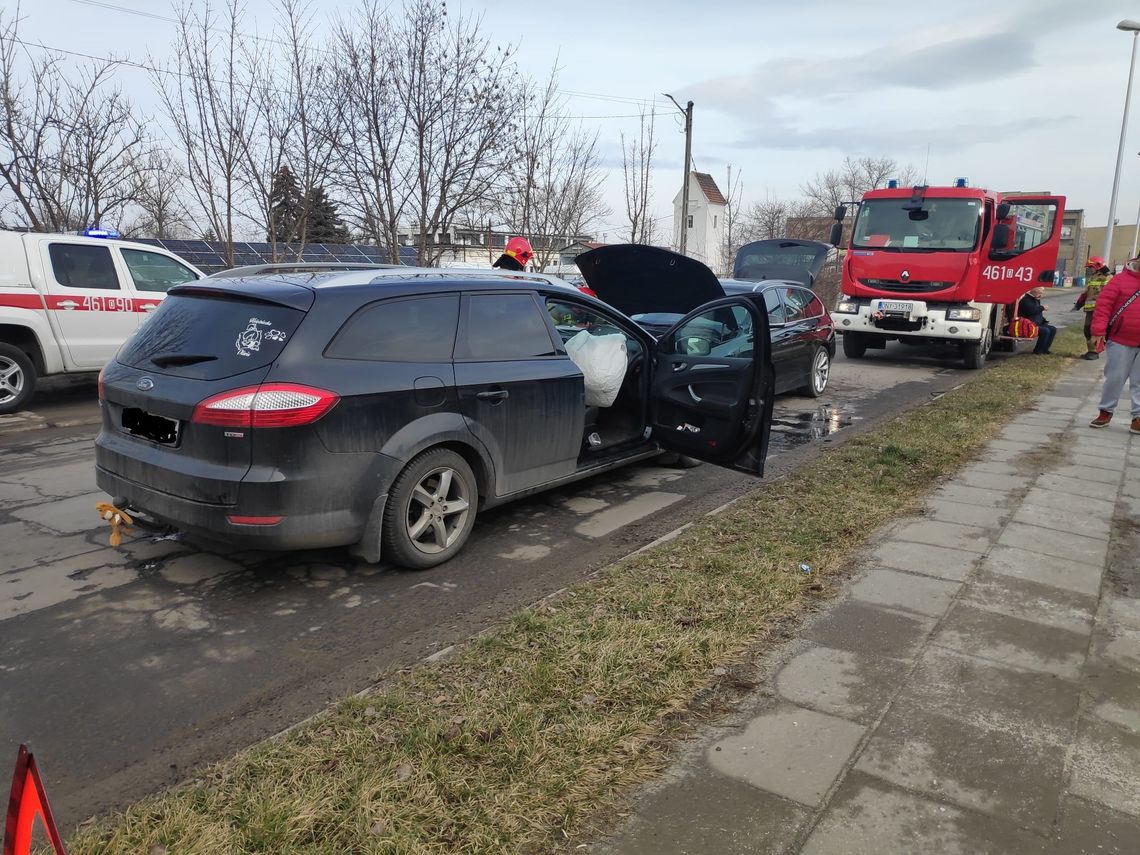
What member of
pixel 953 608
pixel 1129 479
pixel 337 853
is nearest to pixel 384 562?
pixel 337 853

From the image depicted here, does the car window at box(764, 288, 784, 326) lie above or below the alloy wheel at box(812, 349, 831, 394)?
above

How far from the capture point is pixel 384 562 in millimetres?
4449

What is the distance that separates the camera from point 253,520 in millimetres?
3662

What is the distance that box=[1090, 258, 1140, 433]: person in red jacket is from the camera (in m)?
7.77

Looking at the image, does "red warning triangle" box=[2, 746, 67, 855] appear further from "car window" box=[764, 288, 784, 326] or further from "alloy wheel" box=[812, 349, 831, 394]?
"alloy wheel" box=[812, 349, 831, 394]

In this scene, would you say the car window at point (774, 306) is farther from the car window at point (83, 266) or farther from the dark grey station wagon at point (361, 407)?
the car window at point (83, 266)

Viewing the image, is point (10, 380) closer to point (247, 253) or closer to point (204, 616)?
point (204, 616)

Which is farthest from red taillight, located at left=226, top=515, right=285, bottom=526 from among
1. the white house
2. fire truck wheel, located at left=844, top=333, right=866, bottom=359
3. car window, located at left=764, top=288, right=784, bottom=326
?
the white house

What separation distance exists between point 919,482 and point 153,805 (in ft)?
18.3

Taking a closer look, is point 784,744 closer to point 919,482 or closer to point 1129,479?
point 919,482

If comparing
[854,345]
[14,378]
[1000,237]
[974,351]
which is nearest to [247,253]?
[14,378]

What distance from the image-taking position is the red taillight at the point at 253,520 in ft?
12.0

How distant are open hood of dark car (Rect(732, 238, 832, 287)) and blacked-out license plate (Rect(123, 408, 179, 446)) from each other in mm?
15858

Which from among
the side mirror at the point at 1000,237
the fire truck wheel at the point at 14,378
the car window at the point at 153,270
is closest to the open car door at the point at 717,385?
the car window at the point at 153,270
